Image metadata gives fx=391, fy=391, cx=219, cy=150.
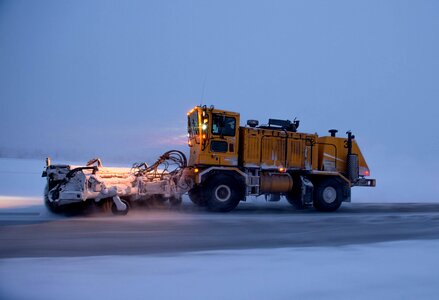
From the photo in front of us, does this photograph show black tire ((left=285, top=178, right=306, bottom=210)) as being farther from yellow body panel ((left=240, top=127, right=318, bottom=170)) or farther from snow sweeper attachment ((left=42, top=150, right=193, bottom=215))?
snow sweeper attachment ((left=42, top=150, right=193, bottom=215))

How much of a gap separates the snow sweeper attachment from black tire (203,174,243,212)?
0.70m

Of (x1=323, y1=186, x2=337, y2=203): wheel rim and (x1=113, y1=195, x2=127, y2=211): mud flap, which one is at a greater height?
(x1=323, y1=186, x2=337, y2=203): wheel rim

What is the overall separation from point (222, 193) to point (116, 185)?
3548 mm

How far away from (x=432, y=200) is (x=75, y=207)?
58.3 feet

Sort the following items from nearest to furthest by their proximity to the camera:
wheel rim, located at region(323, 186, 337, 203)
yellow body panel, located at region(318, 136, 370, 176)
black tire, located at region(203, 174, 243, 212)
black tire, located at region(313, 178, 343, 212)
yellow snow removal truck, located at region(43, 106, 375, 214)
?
yellow snow removal truck, located at region(43, 106, 375, 214) < black tire, located at region(203, 174, 243, 212) < black tire, located at region(313, 178, 343, 212) < wheel rim, located at region(323, 186, 337, 203) < yellow body panel, located at region(318, 136, 370, 176)

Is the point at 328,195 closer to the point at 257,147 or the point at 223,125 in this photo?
the point at 257,147

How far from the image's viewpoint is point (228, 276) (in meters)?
5.40

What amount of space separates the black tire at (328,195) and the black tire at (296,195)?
2.06ft

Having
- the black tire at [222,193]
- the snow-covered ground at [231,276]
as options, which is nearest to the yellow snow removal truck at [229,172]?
the black tire at [222,193]

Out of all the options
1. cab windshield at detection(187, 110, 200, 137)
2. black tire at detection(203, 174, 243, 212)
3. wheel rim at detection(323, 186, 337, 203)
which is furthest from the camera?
wheel rim at detection(323, 186, 337, 203)

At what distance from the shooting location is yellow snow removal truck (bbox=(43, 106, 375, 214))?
11328mm

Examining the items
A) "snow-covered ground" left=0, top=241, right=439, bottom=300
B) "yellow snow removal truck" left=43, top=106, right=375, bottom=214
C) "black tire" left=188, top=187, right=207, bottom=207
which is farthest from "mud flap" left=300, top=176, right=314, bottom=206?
"snow-covered ground" left=0, top=241, right=439, bottom=300

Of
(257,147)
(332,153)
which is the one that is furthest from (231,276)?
(332,153)

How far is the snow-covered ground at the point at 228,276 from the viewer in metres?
4.73
